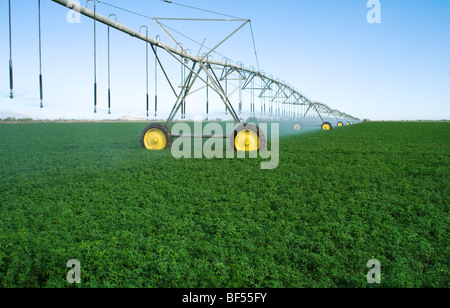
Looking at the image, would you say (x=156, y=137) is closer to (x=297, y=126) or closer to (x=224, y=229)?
(x=224, y=229)

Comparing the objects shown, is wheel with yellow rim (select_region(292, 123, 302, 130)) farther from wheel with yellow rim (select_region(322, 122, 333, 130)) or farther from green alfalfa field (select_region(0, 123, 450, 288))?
green alfalfa field (select_region(0, 123, 450, 288))

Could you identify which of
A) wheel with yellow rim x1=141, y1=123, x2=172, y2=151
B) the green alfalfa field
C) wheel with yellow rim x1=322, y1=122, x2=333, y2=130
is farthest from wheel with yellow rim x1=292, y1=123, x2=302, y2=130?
the green alfalfa field

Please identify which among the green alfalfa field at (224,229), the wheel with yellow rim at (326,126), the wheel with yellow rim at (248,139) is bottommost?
the green alfalfa field at (224,229)

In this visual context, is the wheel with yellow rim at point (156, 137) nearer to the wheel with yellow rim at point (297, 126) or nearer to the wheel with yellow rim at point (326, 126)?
the wheel with yellow rim at point (297, 126)

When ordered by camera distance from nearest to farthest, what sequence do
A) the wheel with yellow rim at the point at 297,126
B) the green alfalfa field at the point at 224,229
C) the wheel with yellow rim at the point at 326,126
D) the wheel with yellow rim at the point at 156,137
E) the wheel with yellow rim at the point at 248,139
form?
the green alfalfa field at the point at 224,229 < the wheel with yellow rim at the point at 248,139 < the wheel with yellow rim at the point at 156,137 < the wheel with yellow rim at the point at 326,126 < the wheel with yellow rim at the point at 297,126

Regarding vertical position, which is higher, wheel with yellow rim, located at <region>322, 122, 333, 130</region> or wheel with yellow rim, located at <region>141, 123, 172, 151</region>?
wheel with yellow rim, located at <region>322, 122, 333, 130</region>

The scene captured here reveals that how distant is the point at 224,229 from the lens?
11.3ft

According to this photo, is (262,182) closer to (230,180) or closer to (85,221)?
(230,180)

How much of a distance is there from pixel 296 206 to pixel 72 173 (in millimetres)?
4881

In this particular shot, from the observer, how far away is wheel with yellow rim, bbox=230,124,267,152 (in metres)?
9.49

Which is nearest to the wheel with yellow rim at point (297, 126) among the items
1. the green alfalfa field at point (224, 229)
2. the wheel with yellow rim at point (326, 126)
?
the wheel with yellow rim at point (326, 126)

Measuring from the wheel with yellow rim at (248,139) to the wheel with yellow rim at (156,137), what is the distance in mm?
2277

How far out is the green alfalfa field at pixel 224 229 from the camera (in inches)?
102

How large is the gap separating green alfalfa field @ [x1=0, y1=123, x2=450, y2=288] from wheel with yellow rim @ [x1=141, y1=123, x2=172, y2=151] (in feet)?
13.0
